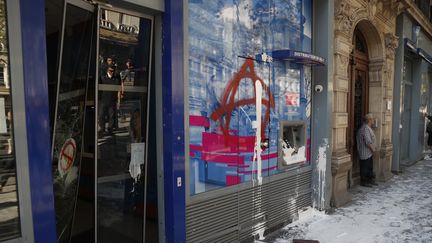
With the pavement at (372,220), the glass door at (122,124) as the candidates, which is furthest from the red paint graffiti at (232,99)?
the pavement at (372,220)

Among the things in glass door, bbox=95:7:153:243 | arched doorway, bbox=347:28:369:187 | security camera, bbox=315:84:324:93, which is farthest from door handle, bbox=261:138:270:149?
arched doorway, bbox=347:28:369:187

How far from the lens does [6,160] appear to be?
213cm

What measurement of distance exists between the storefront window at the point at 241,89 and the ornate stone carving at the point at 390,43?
3.54m

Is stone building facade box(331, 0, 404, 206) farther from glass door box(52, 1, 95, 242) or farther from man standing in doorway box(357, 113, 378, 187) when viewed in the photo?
glass door box(52, 1, 95, 242)

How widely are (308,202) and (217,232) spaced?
2245 millimetres

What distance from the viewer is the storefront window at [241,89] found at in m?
3.51

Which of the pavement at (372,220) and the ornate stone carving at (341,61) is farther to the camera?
the ornate stone carving at (341,61)

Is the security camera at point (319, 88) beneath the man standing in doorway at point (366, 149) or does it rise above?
above

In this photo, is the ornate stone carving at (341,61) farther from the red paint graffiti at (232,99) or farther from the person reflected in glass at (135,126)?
the person reflected in glass at (135,126)

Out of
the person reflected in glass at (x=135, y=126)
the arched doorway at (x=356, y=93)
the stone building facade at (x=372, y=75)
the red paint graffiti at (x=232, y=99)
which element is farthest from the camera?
the arched doorway at (x=356, y=93)

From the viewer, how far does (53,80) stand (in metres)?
2.78

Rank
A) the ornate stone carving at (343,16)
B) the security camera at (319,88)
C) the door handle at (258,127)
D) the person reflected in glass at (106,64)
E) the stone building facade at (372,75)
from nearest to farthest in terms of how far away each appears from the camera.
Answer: the person reflected in glass at (106,64) → the door handle at (258,127) → the security camera at (319,88) → the ornate stone carving at (343,16) → the stone building facade at (372,75)

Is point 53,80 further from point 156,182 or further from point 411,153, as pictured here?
point 411,153

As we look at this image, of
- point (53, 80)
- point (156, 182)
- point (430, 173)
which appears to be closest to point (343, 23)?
point (156, 182)
